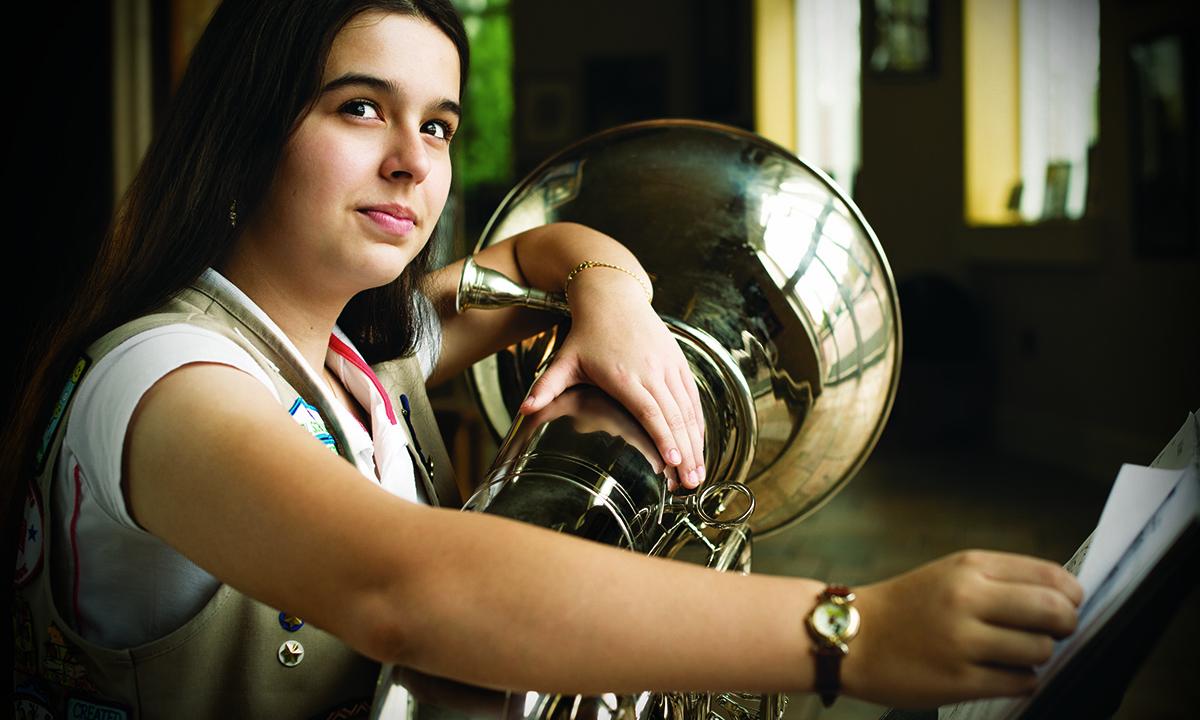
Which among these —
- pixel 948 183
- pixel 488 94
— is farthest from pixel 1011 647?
pixel 488 94

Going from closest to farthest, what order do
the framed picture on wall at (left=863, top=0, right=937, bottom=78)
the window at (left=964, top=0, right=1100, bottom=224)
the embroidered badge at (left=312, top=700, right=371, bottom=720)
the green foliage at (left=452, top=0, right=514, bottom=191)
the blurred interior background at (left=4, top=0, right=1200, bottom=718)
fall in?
the embroidered badge at (left=312, top=700, right=371, bottom=720)
the blurred interior background at (left=4, top=0, right=1200, bottom=718)
the window at (left=964, top=0, right=1100, bottom=224)
the framed picture on wall at (left=863, top=0, right=937, bottom=78)
the green foliage at (left=452, top=0, right=514, bottom=191)

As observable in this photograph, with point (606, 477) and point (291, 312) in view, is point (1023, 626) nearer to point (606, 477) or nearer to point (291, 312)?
point (606, 477)

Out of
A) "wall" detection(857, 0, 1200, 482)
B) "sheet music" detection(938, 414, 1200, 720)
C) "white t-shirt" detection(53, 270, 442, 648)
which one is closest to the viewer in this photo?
"sheet music" detection(938, 414, 1200, 720)

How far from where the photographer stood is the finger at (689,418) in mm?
833

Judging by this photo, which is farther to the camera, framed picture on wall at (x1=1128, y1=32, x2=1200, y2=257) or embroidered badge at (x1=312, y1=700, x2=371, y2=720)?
framed picture on wall at (x1=1128, y1=32, x2=1200, y2=257)

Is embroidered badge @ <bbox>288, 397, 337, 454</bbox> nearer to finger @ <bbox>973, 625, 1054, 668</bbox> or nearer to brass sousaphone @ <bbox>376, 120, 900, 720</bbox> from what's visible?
brass sousaphone @ <bbox>376, 120, 900, 720</bbox>

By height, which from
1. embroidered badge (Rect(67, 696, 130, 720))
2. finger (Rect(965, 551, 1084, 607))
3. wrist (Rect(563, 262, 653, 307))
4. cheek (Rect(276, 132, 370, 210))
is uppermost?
cheek (Rect(276, 132, 370, 210))

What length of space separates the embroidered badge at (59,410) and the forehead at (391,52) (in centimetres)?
27

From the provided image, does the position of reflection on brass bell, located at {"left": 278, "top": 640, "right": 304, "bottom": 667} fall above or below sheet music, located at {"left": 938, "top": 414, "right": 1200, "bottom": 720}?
below

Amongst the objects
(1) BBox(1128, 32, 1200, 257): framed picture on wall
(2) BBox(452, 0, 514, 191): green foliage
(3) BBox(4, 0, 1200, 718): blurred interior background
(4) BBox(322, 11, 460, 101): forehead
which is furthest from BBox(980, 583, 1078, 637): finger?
(2) BBox(452, 0, 514, 191): green foliage

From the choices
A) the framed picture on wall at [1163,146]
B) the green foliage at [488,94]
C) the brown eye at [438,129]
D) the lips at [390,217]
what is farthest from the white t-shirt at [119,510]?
the green foliage at [488,94]

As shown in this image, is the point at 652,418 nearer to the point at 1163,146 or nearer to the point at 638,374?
the point at 638,374

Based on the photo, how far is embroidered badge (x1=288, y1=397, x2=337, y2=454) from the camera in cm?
73

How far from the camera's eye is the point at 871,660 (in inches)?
18.6
